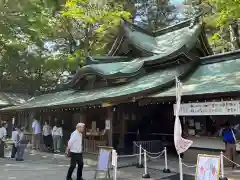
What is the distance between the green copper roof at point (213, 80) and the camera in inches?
402

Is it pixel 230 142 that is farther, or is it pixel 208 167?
pixel 230 142

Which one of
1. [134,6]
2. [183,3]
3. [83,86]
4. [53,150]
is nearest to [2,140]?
[53,150]

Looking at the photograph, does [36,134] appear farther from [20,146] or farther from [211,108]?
[211,108]

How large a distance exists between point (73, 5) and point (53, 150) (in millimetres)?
15751

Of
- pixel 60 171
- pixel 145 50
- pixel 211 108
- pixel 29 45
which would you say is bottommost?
pixel 60 171

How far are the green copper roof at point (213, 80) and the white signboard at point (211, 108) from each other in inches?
19.8

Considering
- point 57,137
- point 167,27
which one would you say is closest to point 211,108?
point 57,137

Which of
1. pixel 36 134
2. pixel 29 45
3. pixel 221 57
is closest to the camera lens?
pixel 221 57

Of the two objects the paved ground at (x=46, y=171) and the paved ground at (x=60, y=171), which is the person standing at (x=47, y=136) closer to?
the paved ground at (x=46, y=171)

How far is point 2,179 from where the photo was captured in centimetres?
967

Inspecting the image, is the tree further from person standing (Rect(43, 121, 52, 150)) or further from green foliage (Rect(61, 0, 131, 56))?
person standing (Rect(43, 121, 52, 150))

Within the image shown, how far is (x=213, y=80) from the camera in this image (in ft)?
38.6

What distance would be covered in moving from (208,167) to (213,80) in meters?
5.10

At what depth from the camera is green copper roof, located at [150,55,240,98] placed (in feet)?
33.5
